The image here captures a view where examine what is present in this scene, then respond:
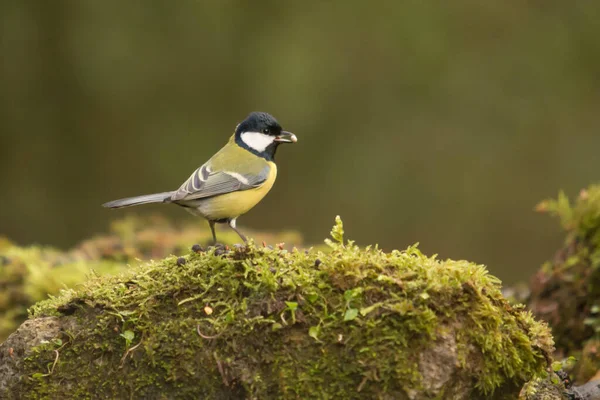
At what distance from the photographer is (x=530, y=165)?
9266mm

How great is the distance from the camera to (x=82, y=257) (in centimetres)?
525

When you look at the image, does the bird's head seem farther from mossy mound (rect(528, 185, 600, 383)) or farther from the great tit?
mossy mound (rect(528, 185, 600, 383))

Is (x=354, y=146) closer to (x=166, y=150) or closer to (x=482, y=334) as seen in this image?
(x=166, y=150)

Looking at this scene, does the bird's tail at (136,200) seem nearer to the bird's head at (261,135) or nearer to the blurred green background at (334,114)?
the bird's head at (261,135)

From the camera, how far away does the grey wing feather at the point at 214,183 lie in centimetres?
325

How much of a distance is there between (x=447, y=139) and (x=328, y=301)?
7.45 meters

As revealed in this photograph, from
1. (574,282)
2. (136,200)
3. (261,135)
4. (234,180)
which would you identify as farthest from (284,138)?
(574,282)

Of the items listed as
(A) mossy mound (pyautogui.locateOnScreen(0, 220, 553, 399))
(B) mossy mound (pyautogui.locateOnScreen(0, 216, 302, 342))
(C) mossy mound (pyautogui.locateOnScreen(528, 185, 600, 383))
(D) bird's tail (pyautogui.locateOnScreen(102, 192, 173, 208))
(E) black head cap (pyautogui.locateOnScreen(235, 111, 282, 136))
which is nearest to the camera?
(A) mossy mound (pyautogui.locateOnScreen(0, 220, 553, 399))

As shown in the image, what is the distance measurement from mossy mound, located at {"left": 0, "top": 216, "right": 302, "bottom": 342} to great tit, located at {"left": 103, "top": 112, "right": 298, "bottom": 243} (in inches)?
27.6

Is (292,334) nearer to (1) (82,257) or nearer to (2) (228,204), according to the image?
(2) (228,204)

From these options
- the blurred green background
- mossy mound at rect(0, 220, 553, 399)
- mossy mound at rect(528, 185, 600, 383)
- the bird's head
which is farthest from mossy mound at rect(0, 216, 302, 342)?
the blurred green background

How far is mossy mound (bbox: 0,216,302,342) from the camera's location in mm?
4391

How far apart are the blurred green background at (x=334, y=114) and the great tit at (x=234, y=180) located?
5608 millimetres

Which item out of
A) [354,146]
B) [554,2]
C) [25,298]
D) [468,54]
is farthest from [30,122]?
[554,2]
